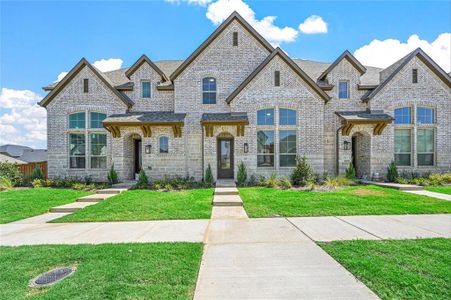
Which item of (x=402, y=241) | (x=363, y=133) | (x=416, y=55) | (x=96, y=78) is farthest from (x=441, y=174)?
(x=96, y=78)

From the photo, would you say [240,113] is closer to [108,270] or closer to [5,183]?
[108,270]

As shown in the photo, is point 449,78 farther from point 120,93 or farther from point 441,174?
point 120,93

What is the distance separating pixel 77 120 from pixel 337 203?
15549 mm

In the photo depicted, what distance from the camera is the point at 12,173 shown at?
13.9 metres

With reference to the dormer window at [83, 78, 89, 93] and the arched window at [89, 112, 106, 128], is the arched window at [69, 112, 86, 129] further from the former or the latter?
the dormer window at [83, 78, 89, 93]

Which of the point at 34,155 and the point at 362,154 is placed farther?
the point at 34,155

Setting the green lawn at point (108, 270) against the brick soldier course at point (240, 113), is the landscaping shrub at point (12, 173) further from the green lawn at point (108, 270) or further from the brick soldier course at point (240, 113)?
the green lawn at point (108, 270)

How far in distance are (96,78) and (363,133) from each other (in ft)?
56.6

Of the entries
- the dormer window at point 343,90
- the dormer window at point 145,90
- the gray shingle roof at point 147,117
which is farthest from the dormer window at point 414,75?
the dormer window at point 145,90

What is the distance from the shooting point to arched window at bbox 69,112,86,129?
14727 millimetres

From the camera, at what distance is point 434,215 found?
23.3 ft

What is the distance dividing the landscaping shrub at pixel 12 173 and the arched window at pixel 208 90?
12252mm

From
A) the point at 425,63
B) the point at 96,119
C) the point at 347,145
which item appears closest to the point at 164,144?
the point at 96,119

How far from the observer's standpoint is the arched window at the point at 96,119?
48.2ft
